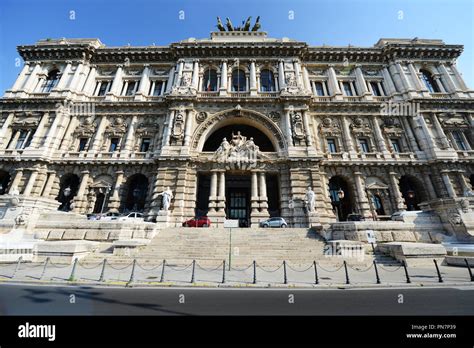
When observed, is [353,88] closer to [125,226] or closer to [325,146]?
[325,146]

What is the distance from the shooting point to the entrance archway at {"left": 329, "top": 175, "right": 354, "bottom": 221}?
70.0 ft

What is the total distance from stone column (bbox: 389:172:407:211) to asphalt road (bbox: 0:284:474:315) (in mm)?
14839

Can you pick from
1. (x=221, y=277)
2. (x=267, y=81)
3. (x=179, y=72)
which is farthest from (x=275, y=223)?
(x=179, y=72)

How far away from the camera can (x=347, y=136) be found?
22.8 metres

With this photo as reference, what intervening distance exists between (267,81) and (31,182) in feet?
90.6

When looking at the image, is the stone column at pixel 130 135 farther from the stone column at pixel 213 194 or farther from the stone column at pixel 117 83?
the stone column at pixel 213 194

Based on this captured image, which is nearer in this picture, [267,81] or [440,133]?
[440,133]

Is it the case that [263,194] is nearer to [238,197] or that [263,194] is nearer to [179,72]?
[238,197]

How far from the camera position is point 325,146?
22.7 meters

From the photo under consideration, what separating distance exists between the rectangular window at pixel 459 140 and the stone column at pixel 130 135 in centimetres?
3533

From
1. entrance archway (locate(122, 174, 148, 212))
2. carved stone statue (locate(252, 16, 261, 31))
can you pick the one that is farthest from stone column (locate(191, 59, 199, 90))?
entrance archway (locate(122, 174, 148, 212))

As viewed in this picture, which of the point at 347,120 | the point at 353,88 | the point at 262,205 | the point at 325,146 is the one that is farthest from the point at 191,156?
the point at 353,88

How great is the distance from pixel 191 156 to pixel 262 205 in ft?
27.7

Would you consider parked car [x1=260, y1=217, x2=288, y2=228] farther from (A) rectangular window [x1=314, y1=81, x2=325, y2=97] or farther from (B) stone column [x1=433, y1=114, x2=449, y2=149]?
(B) stone column [x1=433, y1=114, x2=449, y2=149]
